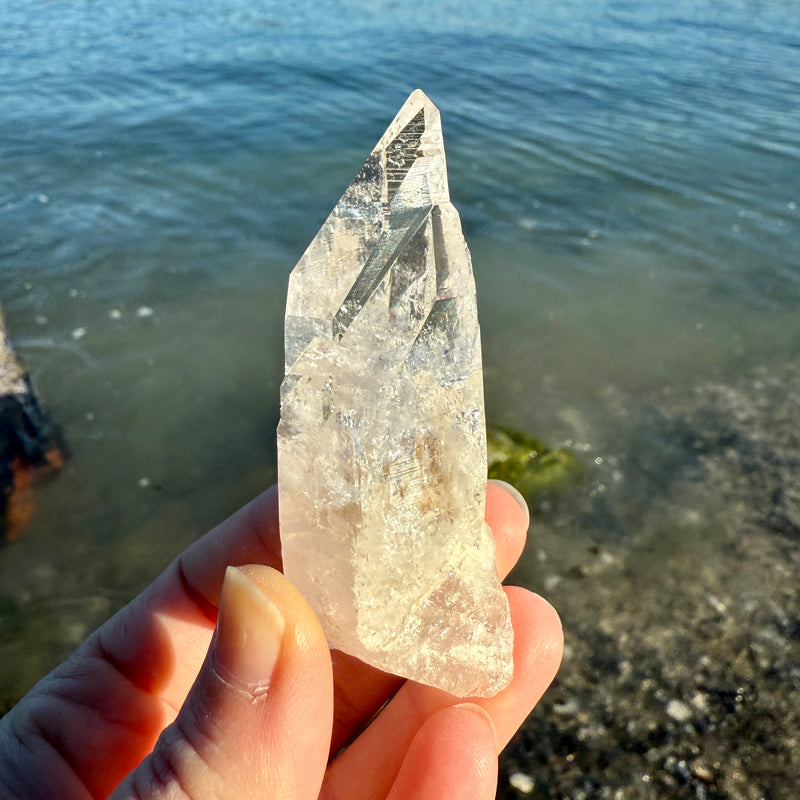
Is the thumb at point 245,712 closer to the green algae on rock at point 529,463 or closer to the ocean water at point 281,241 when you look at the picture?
the ocean water at point 281,241

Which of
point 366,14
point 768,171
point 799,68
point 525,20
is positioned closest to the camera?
point 768,171

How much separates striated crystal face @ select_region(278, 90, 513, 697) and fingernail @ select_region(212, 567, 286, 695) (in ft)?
1.16

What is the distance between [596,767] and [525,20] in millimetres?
13284

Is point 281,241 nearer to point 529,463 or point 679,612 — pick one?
point 529,463

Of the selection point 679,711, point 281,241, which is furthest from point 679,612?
point 281,241

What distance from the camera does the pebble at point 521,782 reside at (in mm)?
2227

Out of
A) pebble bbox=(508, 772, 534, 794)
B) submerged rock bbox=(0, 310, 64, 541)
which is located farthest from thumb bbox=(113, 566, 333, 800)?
submerged rock bbox=(0, 310, 64, 541)

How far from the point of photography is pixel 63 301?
461 cm

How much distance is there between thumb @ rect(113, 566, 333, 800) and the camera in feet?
4.28

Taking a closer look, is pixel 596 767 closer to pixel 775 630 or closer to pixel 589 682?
pixel 589 682

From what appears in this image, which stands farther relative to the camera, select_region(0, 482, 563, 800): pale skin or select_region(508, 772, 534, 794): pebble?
select_region(508, 772, 534, 794): pebble

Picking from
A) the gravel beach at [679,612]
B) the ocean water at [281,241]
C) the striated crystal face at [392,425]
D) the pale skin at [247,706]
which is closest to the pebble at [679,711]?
the gravel beach at [679,612]

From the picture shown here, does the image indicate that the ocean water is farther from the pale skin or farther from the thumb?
the thumb

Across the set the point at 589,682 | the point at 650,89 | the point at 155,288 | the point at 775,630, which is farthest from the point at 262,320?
the point at 650,89
